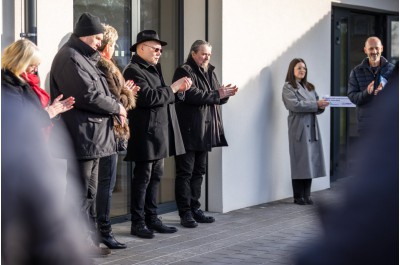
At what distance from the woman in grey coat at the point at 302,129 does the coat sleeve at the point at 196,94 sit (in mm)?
2091

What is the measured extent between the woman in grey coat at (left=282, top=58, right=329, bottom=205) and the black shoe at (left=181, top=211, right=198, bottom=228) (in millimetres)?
2313

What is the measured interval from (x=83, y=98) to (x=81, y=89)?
0.08 metres

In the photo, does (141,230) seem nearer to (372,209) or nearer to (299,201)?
(299,201)

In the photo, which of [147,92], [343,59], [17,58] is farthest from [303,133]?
[17,58]

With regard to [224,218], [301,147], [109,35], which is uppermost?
[109,35]

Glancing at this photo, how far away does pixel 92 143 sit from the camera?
650cm

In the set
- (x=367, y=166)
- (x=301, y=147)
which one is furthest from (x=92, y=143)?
(x=367, y=166)

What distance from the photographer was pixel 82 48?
21.7 feet

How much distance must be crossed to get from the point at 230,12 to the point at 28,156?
8022 millimetres

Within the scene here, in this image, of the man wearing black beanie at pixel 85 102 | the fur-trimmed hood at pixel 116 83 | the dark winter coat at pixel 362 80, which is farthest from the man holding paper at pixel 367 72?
the man wearing black beanie at pixel 85 102

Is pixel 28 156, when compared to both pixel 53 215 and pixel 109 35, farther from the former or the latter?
pixel 109 35

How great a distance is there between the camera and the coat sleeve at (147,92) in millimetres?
7535

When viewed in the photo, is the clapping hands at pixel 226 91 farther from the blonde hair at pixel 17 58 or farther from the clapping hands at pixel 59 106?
the blonde hair at pixel 17 58

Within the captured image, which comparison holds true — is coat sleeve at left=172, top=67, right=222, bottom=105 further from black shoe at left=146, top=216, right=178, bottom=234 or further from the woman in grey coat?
the woman in grey coat
